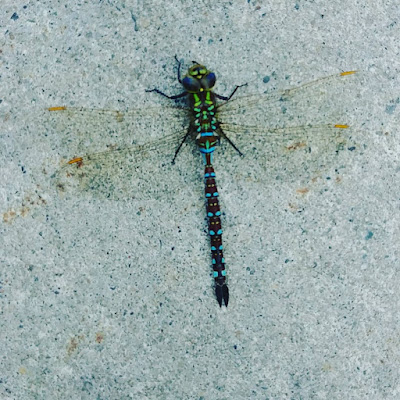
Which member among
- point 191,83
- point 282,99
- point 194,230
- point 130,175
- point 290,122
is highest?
point 191,83

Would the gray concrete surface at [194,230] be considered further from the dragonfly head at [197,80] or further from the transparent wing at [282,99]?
the dragonfly head at [197,80]

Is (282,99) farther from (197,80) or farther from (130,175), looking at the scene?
(130,175)

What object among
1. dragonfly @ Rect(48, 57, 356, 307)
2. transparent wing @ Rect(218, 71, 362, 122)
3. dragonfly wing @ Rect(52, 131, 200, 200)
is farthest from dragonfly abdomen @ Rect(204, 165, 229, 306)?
transparent wing @ Rect(218, 71, 362, 122)

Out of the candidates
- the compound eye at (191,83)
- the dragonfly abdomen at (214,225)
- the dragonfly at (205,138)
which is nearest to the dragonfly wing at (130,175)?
the dragonfly at (205,138)

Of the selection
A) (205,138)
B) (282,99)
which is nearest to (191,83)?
(205,138)

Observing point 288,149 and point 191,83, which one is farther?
point 288,149

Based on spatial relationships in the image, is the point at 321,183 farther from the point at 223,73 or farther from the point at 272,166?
the point at 223,73
